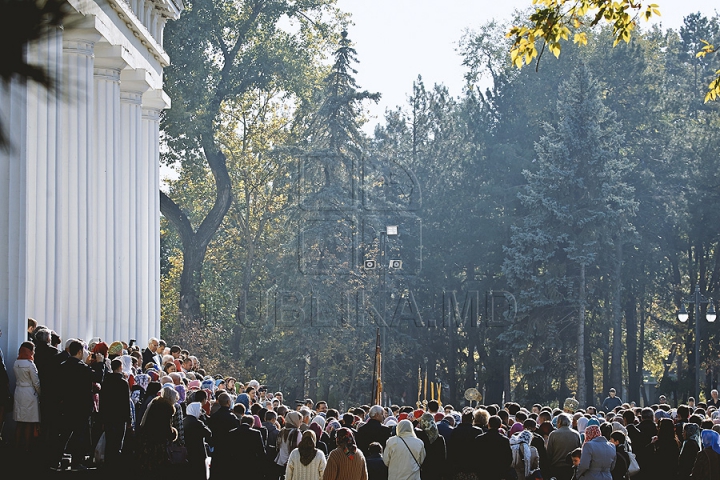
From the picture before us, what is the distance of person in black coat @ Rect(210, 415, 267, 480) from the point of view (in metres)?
13.2

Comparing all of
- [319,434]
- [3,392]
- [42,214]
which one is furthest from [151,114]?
[3,392]

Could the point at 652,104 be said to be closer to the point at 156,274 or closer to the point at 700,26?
the point at 700,26

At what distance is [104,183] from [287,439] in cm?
1276

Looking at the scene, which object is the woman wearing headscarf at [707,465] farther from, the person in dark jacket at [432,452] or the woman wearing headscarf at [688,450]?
the person in dark jacket at [432,452]

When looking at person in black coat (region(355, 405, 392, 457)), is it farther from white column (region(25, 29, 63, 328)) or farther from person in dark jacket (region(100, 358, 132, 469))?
white column (region(25, 29, 63, 328))

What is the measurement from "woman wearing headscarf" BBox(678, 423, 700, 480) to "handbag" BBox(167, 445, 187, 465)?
6.65 meters


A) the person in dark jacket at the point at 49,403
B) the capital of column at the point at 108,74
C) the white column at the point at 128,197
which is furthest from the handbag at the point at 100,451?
the capital of column at the point at 108,74

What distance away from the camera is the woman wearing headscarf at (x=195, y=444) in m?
13.1

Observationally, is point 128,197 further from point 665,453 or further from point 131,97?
point 665,453

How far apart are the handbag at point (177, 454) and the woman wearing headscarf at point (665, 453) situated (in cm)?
641

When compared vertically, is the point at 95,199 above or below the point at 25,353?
above


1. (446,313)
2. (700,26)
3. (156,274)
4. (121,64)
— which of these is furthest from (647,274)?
(121,64)

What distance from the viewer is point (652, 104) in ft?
194

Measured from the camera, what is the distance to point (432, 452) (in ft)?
43.9
